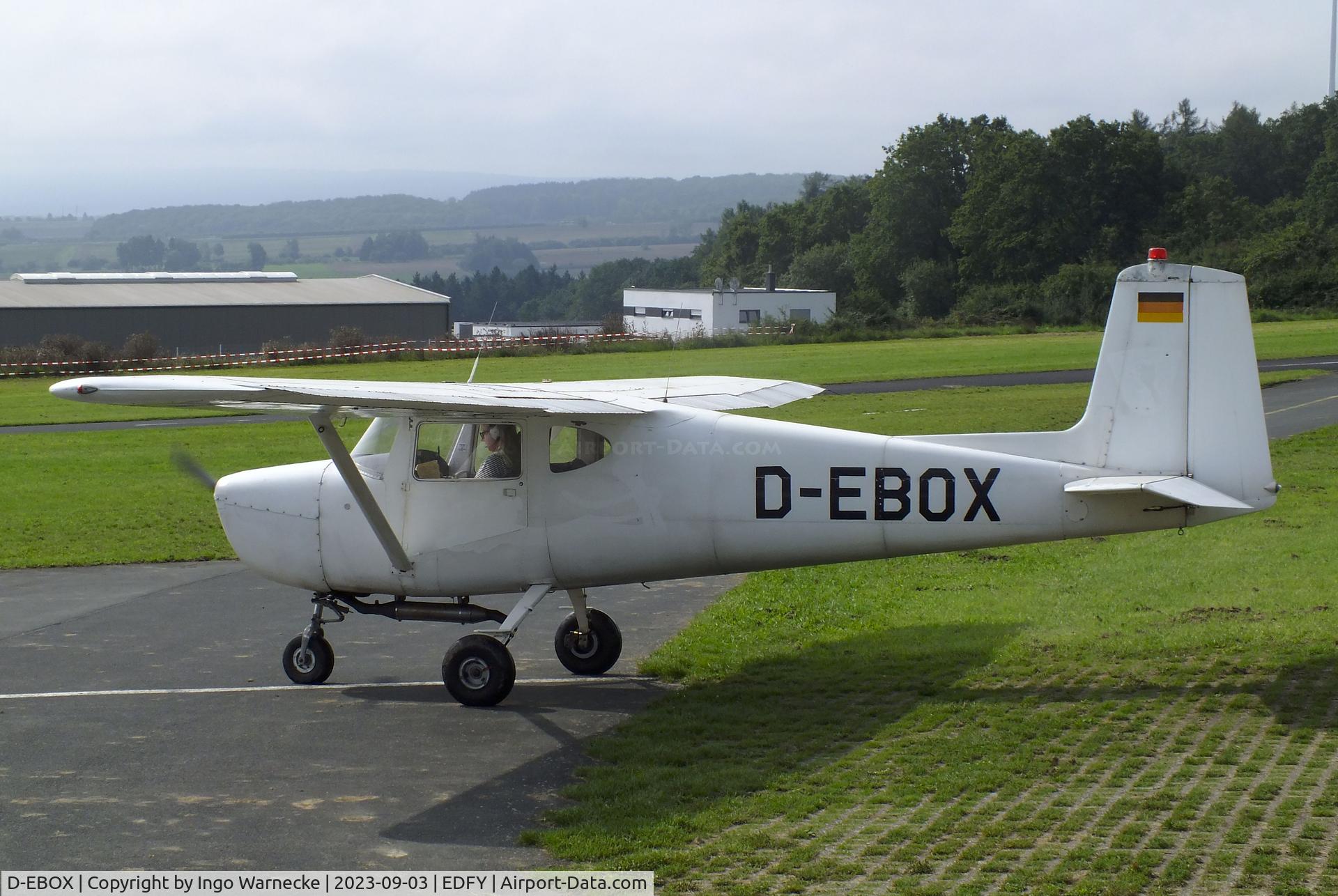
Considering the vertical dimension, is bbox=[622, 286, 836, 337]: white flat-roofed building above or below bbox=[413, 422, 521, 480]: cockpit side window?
above

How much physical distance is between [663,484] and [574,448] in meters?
0.76

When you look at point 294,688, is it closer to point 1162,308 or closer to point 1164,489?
point 1164,489

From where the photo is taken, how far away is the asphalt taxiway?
6.76 metres

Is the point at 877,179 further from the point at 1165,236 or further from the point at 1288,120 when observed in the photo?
the point at 1288,120

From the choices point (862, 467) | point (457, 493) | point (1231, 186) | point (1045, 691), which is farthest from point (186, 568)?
point (1231, 186)

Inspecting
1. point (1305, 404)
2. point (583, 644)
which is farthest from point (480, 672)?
point (1305, 404)

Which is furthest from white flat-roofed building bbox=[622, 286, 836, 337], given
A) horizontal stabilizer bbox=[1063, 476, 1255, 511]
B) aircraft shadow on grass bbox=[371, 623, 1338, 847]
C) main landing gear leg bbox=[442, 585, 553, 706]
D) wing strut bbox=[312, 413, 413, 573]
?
horizontal stabilizer bbox=[1063, 476, 1255, 511]

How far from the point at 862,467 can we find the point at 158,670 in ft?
20.0

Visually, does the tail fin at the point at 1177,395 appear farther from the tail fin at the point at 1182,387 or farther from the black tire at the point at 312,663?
A: the black tire at the point at 312,663

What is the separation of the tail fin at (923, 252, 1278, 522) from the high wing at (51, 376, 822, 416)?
321 cm

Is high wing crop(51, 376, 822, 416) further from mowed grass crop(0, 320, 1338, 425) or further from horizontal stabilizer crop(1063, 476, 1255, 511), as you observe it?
mowed grass crop(0, 320, 1338, 425)

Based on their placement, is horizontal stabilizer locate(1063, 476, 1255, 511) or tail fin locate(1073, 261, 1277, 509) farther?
tail fin locate(1073, 261, 1277, 509)

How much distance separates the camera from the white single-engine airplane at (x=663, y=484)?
28.6ft

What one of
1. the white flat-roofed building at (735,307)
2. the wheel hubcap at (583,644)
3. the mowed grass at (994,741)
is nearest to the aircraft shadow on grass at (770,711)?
the mowed grass at (994,741)
